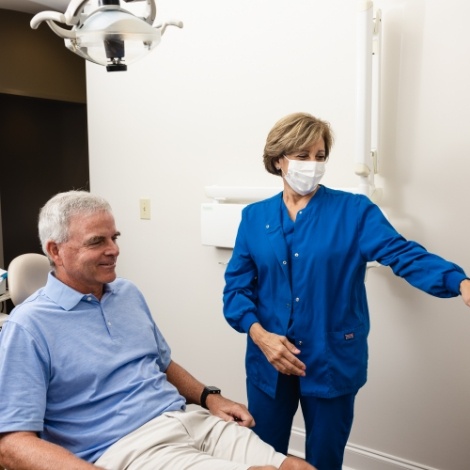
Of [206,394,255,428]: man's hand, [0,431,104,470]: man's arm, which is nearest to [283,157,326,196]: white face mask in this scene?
[206,394,255,428]: man's hand

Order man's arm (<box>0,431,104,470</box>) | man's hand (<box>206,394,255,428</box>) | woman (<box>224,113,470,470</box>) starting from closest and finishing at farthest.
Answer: man's arm (<box>0,431,104,470</box>) → man's hand (<box>206,394,255,428</box>) → woman (<box>224,113,470,470</box>)

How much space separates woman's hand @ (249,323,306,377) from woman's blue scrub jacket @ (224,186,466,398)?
0.24 feet

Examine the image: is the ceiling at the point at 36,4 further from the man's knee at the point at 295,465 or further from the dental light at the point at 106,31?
the man's knee at the point at 295,465

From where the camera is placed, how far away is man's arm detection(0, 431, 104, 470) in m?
1.14

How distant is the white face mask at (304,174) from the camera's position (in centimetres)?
163

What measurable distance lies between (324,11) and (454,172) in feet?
2.67

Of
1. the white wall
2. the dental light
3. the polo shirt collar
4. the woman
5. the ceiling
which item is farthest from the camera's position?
the ceiling

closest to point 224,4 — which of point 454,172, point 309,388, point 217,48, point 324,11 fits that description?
point 217,48

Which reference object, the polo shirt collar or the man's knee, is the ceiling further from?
the man's knee

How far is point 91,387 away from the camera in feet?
4.37

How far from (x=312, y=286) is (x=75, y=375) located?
2.26 ft

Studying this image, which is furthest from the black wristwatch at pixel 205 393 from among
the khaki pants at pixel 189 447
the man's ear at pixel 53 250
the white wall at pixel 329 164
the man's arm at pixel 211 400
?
the white wall at pixel 329 164

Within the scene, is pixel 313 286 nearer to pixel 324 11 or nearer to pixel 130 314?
pixel 130 314

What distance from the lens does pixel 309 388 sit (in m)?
1.63
